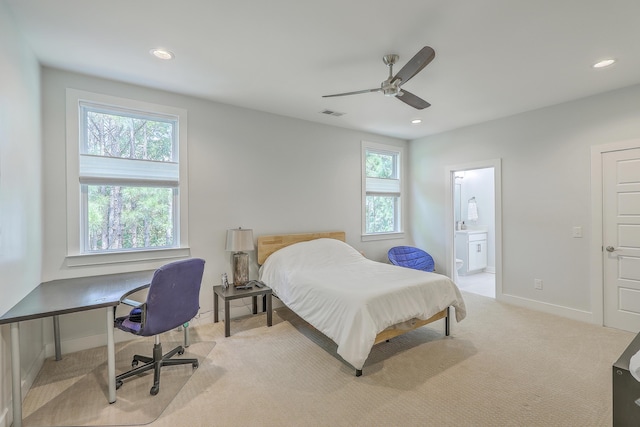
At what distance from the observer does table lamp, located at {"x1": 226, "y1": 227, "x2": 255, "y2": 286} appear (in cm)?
343

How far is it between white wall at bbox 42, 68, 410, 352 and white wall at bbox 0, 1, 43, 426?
0.55 ft

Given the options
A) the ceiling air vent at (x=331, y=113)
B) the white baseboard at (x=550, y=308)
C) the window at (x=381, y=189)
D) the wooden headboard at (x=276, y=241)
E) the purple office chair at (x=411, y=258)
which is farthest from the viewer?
the window at (x=381, y=189)

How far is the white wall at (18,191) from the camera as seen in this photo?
1.88 metres

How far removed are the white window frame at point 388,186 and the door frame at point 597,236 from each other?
2.68m

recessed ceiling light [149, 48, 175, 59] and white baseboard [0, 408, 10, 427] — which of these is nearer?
white baseboard [0, 408, 10, 427]

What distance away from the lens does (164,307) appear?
2221 mm

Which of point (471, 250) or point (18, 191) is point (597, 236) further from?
point (18, 191)

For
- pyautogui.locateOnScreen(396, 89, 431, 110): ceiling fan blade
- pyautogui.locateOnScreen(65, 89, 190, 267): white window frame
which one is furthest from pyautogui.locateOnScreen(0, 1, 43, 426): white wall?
pyautogui.locateOnScreen(396, 89, 431, 110): ceiling fan blade

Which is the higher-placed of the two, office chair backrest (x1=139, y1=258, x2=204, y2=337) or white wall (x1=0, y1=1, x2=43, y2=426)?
white wall (x1=0, y1=1, x2=43, y2=426)

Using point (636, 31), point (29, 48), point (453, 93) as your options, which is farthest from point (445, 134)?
point (29, 48)

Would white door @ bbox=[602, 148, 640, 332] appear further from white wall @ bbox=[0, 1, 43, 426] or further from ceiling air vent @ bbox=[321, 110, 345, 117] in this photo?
white wall @ bbox=[0, 1, 43, 426]

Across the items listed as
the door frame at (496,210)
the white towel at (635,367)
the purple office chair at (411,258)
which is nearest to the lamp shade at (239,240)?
the purple office chair at (411,258)

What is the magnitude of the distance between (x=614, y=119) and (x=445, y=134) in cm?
210

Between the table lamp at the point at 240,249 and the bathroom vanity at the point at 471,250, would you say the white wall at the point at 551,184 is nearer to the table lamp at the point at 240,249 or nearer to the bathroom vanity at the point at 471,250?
the bathroom vanity at the point at 471,250
